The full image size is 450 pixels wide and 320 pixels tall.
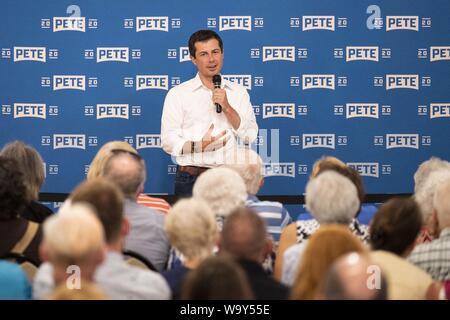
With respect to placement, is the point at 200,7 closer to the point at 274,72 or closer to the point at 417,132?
the point at 274,72

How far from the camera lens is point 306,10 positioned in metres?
8.10

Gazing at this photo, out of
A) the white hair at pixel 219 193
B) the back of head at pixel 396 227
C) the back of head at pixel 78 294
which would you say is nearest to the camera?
the back of head at pixel 78 294

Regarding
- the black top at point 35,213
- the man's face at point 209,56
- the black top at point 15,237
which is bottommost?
the black top at point 15,237

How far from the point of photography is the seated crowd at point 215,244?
330 centimetres

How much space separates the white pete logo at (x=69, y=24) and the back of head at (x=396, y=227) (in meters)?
4.53

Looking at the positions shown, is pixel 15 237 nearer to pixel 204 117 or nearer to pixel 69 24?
pixel 204 117

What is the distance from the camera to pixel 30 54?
8.19 m

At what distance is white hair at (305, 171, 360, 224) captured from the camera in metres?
4.49

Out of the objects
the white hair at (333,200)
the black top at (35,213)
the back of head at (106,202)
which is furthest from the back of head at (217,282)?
the black top at (35,213)

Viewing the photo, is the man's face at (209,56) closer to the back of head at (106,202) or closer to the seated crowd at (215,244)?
the seated crowd at (215,244)

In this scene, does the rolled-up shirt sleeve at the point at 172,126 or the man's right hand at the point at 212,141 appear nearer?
the man's right hand at the point at 212,141

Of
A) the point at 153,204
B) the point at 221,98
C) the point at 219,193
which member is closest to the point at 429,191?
the point at 219,193

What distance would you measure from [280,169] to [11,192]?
12.8ft

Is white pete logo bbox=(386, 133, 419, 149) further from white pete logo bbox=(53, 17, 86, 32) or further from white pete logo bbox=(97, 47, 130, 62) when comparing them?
white pete logo bbox=(53, 17, 86, 32)
